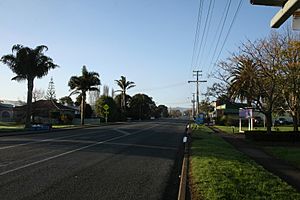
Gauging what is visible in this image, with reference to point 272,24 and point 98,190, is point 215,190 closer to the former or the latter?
point 98,190

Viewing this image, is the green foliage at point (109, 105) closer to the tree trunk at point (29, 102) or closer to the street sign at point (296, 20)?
the tree trunk at point (29, 102)

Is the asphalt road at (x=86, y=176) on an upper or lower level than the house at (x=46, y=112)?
lower

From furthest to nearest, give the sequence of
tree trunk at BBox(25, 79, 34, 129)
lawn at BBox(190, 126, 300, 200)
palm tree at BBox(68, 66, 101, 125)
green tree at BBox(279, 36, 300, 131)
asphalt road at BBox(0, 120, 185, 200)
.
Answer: palm tree at BBox(68, 66, 101, 125)
tree trunk at BBox(25, 79, 34, 129)
green tree at BBox(279, 36, 300, 131)
asphalt road at BBox(0, 120, 185, 200)
lawn at BBox(190, 126, 300, 200)

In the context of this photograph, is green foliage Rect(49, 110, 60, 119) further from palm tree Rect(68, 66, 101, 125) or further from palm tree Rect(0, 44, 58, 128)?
palm tree Rect(0, 44, 58, 128)

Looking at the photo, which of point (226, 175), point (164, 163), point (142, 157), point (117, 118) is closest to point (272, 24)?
point (226, 175)

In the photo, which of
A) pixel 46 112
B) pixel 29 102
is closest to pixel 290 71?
pixel 29 102

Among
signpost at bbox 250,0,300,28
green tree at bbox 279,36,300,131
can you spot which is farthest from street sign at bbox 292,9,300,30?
green tree at bbox 279,36,300,131

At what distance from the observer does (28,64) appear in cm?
4366

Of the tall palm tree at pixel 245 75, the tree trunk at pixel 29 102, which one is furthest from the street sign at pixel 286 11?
the tree trunk at pixel 29 102

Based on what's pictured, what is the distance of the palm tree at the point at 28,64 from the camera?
43656mm

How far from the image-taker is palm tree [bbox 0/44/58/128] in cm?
4366

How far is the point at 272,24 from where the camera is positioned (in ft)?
18.3

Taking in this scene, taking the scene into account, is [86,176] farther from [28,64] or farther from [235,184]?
[28,64]

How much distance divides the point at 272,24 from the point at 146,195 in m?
4.64
